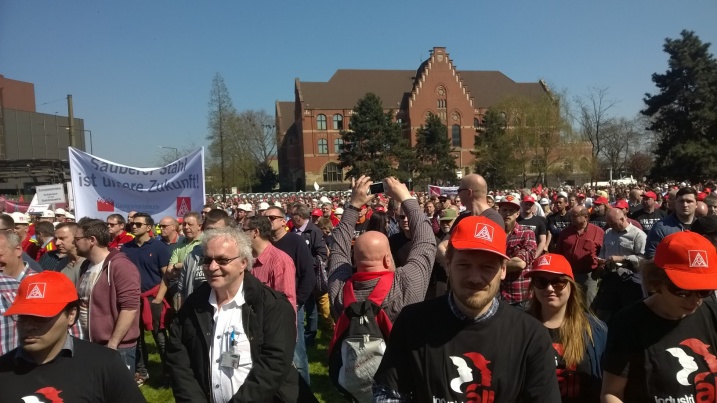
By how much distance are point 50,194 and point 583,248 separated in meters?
14.4

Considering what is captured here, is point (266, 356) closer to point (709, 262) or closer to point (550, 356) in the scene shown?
point (550, 356)

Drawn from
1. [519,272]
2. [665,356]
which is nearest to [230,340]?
[665,356]

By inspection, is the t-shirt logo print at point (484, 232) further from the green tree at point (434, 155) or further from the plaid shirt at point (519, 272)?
the green tree at point (434, 155)

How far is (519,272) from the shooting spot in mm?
4336

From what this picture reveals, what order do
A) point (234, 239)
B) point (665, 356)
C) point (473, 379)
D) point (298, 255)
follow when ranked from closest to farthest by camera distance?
point (473, 379), point (665, 356), point (234, 239), point (298, 255)

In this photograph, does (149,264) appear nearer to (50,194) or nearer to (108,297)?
(108,297)

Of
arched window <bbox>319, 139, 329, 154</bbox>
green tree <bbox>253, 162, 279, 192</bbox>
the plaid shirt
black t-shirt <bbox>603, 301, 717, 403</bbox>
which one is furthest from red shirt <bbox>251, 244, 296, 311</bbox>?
green tree <bbox>253, 162, 279, 192</bbox>

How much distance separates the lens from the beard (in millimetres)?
1954

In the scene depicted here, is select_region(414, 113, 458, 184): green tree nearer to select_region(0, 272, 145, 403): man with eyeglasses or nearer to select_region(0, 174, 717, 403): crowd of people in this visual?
select_region(0, 174, 717, 403): crowd of people

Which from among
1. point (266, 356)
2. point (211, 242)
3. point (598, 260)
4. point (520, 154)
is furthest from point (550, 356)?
point (520, 154)

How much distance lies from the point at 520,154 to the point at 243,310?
5250 cm

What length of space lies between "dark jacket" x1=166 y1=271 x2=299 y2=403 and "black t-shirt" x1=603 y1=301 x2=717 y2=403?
175 cm

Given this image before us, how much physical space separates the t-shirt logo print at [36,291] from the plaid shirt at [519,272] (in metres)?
3.15

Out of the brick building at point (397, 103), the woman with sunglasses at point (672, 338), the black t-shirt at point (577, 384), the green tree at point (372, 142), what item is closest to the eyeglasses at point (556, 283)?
the black t-shirt at point (577, 384)
